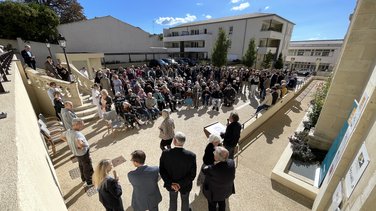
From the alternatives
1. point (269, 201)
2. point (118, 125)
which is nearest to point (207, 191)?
point (269, 201)

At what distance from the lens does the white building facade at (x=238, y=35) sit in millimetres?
28141

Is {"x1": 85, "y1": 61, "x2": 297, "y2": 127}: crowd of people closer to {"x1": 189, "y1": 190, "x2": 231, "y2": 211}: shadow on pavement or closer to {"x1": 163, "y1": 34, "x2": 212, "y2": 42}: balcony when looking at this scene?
{"x1": 189, "y1": 190, "x2": 231, "y2": 211}: shadow on pavement

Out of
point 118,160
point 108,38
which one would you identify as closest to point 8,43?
point 108,38

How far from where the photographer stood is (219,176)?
9.11 feet

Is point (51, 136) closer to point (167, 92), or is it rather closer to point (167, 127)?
point (167, 127)

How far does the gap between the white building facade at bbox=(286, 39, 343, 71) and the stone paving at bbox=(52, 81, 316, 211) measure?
34154 millimetres

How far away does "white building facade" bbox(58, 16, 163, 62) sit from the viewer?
20.3 m

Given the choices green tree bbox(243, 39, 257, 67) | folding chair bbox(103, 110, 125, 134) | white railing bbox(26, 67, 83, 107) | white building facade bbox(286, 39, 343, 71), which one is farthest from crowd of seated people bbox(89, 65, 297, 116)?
white building facade bbox(286, 39, 343, 71)

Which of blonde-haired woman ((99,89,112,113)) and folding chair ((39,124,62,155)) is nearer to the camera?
folding chair ((39,124,62,155))

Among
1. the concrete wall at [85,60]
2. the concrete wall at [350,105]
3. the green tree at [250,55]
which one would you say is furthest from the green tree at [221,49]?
the concrete wall at [350,105]

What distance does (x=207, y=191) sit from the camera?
3137 millimetres

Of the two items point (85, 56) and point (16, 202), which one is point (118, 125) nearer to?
point (16, 202)

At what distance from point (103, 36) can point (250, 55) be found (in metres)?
21.9

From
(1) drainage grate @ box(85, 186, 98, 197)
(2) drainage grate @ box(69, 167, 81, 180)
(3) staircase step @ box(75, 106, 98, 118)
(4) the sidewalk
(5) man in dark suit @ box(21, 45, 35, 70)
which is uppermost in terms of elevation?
(5) man in dark suit @ box(21, 45, 35, 70)
